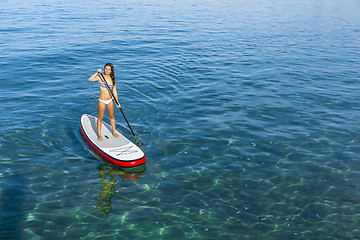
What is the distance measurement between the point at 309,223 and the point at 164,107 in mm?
9383

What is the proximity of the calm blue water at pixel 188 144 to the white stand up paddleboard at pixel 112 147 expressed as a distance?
39 cm

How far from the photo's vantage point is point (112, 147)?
11766mm

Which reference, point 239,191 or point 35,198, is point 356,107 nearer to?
point 239,191

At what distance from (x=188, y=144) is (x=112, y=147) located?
311 cm

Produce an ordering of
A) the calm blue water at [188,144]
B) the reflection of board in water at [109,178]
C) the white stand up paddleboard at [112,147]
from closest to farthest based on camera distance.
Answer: the calm blue water at [188,144]
the reflection of board in water at [109,178]
the white stand up paddleboard at [112,147]

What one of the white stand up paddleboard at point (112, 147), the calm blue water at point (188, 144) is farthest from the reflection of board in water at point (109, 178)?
the white stand up paddleboard at point (112, 147)

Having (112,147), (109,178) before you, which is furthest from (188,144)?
(109,178)

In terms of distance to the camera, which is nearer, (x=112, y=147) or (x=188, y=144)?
(x=112, y=147)

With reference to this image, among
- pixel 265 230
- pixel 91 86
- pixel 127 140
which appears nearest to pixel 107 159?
pixel 127 140

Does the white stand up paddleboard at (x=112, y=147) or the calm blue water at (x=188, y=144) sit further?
the white stand up paddleboard at (x=112, y=147)

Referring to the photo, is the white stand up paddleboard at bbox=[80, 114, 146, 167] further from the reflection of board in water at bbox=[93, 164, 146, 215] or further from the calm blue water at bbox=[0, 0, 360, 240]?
the calm blue water at bbox=[0, 0, 360, 240]

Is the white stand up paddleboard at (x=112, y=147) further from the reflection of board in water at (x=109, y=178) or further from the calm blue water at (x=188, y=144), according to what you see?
A: the calm blue water at (x=188, y=144)

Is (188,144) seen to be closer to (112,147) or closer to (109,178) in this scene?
(112,147)

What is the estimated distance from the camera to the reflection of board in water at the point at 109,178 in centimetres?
949
